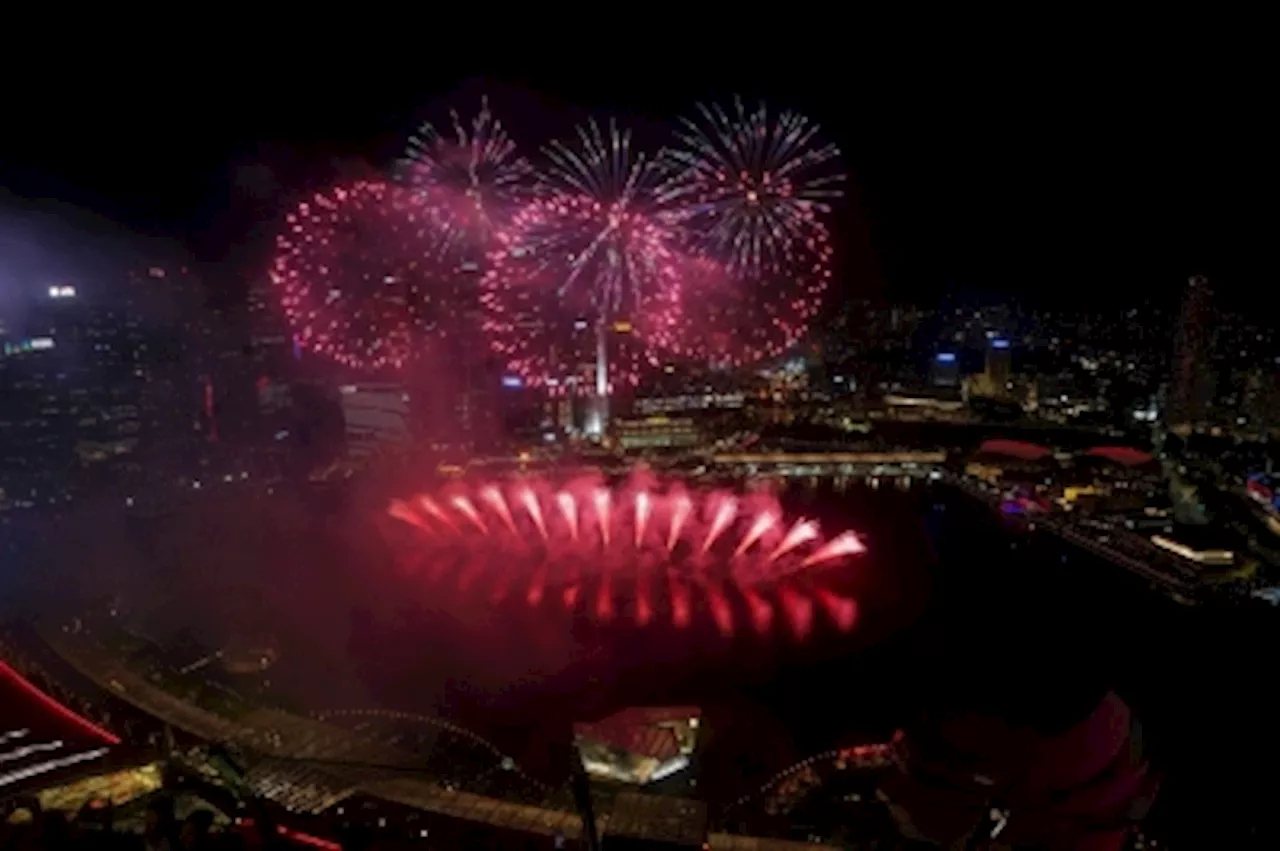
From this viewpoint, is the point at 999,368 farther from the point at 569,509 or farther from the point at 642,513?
the point at 569,509

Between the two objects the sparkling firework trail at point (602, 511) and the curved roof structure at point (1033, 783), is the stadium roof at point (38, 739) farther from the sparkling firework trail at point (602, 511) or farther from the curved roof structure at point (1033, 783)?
the sparkling firework trail at point (602, 511)

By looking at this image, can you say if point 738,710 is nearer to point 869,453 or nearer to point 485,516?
point 485,516

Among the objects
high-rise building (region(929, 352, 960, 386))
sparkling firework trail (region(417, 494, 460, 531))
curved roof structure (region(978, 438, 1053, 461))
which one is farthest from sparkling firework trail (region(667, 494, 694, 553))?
high-rise building (region(929, 352, 960, 386))

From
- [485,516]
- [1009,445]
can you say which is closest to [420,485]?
[485,516]

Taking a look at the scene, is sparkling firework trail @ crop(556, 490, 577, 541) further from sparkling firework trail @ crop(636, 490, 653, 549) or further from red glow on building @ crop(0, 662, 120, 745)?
red glow on building @ crop(0, 662, 120, 745)

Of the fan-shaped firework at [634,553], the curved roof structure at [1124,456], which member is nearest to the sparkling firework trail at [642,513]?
the fan-shaped firework at [634,553]

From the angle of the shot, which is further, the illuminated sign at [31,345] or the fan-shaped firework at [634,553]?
the illuminated sign at [31,345]
